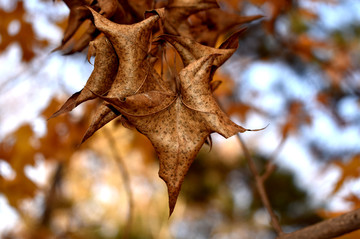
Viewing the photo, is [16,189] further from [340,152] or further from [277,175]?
[277,175]

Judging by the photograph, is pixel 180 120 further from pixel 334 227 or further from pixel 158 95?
pixel 334 227

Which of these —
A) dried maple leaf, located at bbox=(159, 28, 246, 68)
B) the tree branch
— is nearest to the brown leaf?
dried maple leaf, located at bbox=(159, 28, 246, 68)

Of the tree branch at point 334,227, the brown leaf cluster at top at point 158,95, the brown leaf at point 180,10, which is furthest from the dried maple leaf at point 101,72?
the tree branch at point 334,227

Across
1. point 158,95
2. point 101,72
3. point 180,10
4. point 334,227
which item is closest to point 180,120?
point 158,95

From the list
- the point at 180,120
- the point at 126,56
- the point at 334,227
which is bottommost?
the point at 334,227

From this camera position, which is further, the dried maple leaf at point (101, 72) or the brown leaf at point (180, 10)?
the brown leaf at point (180, 10)

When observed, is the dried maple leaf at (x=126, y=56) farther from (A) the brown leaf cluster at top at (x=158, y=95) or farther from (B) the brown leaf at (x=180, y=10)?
(B) the brown leaf at (x=180, y=10)

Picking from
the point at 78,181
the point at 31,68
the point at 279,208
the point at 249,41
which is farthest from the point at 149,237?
the point at 31,68

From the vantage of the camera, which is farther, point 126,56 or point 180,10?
point 180,10
